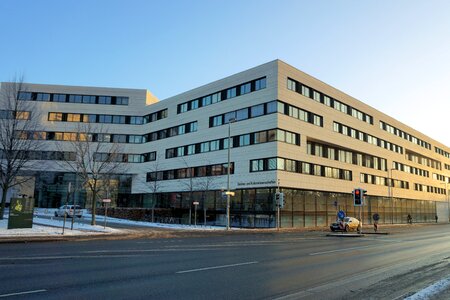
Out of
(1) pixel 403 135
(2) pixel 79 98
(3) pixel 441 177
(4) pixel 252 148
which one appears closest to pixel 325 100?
(4) pixel 252 148

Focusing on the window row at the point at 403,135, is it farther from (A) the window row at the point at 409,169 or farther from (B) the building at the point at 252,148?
(A) the window row at the point at 409,169

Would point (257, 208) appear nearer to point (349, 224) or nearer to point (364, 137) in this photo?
point (349, 224)

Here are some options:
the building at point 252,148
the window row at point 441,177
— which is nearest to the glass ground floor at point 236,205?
the building at point 252,148

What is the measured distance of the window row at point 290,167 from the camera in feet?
137

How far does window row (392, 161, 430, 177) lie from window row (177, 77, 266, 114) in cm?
3511

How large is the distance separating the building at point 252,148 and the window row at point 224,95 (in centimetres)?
15

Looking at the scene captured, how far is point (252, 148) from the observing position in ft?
145

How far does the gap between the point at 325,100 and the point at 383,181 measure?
2165cm

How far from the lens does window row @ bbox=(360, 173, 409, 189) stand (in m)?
58.0

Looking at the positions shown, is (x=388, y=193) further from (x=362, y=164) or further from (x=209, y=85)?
(x=209, y=85)

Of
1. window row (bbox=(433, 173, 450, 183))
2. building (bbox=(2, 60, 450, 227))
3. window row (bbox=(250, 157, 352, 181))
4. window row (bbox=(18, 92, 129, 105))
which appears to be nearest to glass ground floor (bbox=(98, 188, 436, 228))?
building (bbox=(2, 60, 450, 227))

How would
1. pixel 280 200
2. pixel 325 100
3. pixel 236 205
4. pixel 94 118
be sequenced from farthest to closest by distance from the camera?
pixel 94 118 < pixel 325 100 < pixel 236 205 < pixel 280 200

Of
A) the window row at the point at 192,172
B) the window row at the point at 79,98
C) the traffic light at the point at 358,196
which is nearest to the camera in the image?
the traffic light at the point at 358,196

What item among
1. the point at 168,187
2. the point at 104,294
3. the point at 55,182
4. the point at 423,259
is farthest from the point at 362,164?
the point at 104,294
